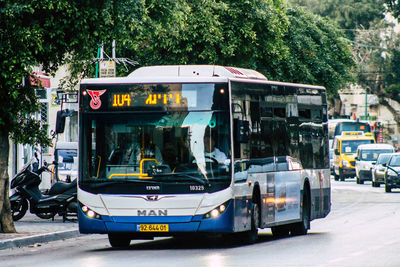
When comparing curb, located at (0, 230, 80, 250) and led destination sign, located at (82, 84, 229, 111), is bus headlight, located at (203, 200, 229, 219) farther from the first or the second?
curb, located at (0, 230, 80, 250)

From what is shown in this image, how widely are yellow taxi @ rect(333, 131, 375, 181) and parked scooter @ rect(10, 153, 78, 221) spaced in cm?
3704

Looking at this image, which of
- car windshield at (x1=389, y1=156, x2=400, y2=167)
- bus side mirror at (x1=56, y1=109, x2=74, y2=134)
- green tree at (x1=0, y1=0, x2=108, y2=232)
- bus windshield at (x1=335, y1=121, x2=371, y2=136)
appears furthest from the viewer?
bus windshield at (x1=335, y1=121, x2=371, y2=136)

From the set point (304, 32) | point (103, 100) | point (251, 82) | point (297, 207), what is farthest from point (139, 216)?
point (304, 32)

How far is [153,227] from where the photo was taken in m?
15.6

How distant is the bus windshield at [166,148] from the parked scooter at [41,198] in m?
6.43

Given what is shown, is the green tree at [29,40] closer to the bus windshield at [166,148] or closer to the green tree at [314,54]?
the bus windshield at [166,148]

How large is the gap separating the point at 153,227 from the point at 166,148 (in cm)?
119

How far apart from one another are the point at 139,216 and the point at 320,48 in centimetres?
3329

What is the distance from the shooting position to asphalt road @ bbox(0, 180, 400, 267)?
44.8 feet

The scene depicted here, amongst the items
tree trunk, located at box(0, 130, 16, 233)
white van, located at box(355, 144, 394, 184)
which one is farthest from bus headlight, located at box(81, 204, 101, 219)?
white van, located at box(355, 144, 394, 184)

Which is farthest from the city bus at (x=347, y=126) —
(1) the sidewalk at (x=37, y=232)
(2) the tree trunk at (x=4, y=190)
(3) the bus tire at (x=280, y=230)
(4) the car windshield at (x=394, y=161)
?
(2) the tree trunk at (x=4, y=190)

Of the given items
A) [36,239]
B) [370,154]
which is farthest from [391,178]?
[36,239]

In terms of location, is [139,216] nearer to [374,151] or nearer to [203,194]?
[203,194]

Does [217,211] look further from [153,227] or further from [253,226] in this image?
[253,226]
